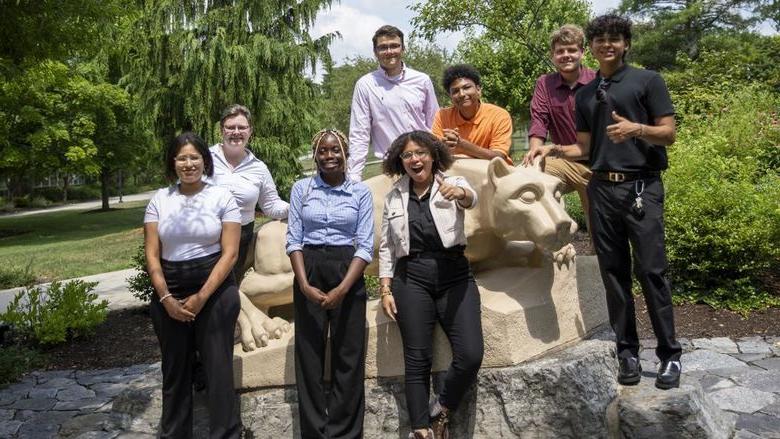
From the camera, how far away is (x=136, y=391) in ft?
15.3

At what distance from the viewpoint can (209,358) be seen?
3.77 metres

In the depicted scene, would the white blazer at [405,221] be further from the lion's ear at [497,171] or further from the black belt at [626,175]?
the black belt at [626,175]

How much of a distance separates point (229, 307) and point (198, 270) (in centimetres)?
28

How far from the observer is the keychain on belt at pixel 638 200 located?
12.0 ft

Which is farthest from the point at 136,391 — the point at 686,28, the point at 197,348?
the point at 686,28

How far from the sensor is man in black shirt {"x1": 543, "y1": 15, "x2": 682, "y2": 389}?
11.9 ft

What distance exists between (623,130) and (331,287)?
1769 mm

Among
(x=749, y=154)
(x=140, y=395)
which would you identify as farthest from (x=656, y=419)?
(x=749, y=154)

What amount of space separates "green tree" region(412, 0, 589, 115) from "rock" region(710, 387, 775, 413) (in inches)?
413

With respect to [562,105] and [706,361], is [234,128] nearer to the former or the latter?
[562,105]

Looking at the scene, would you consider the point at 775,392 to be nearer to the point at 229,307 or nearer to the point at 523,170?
the point at 523,170

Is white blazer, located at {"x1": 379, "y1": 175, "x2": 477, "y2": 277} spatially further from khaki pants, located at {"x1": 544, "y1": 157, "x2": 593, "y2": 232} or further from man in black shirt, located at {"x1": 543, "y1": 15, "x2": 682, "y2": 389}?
khaki pants, located at {"x1": 544, "y1": 157, "x2": 593, "y2": 232}

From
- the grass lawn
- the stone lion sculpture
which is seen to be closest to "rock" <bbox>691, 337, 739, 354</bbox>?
the stone lion sculpture

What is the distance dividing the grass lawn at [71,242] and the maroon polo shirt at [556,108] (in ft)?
36.0
